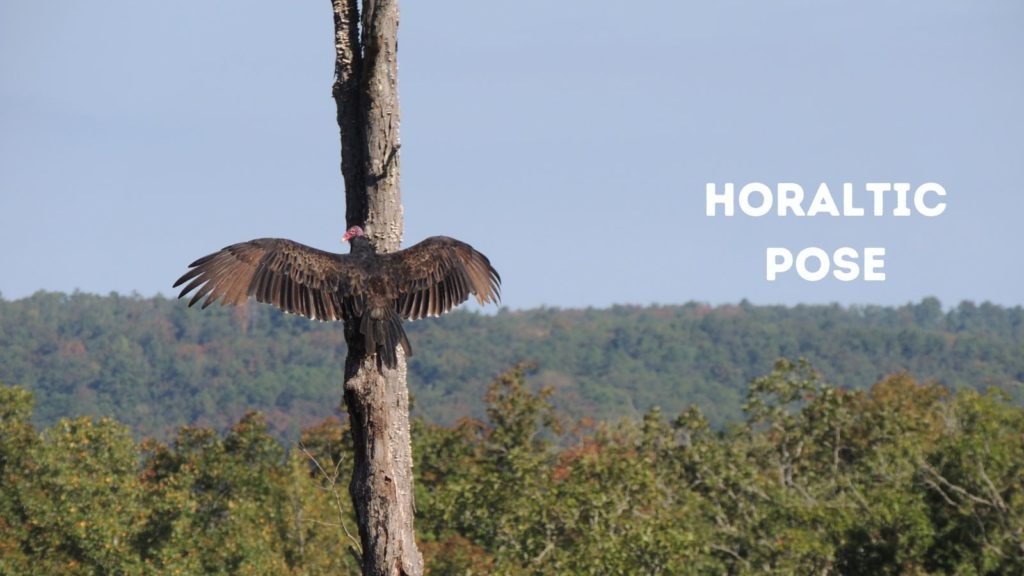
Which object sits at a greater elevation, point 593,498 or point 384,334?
point 384,334

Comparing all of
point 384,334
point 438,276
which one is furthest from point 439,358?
point 384,334

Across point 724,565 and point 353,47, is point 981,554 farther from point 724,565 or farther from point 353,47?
point 353,47

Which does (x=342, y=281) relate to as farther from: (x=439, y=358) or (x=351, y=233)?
(x=439, y=358)

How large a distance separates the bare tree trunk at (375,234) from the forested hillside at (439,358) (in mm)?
105399

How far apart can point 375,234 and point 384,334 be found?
0.78m

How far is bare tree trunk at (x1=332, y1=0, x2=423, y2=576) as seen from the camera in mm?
9938

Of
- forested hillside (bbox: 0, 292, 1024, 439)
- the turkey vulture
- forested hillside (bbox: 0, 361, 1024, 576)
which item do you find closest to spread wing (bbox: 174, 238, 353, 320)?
the turkey vulture

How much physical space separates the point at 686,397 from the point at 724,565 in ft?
373

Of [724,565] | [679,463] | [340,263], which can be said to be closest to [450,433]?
[679,463]

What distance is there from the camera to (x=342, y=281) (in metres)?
10.5

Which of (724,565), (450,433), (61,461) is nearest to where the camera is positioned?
(724,565)

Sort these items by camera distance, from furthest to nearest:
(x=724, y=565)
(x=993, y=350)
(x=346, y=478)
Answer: (x=993, y=350) → (x=346, y=478) → (x=724, y=565)

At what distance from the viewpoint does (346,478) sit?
1577 inches

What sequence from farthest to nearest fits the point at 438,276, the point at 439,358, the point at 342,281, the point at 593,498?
the point at 439,358 → the point at 593,498 → the point at 438,276 → the point at 342,281
